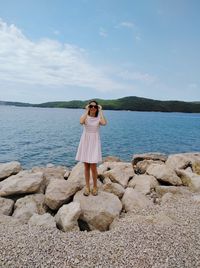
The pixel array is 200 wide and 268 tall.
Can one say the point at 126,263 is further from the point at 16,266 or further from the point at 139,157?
the point at 139,157

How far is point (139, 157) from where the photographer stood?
60.5ft

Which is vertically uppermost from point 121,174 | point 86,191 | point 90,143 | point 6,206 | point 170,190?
point 90,143

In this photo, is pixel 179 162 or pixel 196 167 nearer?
pixel 196 167

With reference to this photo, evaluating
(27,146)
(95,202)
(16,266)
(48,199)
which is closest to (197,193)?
(95,202)

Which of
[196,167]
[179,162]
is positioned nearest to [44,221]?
[179,162]

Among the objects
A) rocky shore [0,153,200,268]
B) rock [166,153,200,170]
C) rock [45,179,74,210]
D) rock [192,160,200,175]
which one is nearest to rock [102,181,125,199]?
rocky shore [0,153,200,268]

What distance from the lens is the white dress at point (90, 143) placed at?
373 inches

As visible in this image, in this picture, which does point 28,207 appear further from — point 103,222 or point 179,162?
point 179,162

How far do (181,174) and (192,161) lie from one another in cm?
252

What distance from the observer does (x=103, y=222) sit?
27.9 ft

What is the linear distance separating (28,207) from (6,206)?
91 cm

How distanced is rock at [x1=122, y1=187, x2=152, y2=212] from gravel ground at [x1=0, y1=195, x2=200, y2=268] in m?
1.40

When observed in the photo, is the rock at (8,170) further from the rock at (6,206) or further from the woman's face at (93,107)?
the woman's face at (93,107)

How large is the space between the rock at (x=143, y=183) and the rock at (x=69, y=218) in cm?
405
